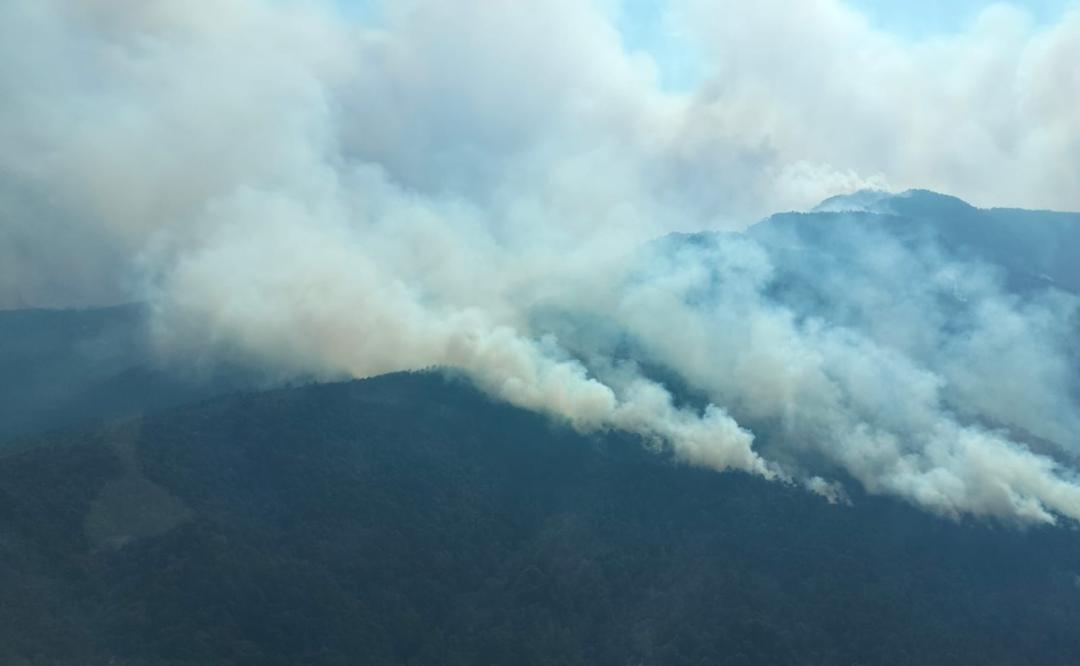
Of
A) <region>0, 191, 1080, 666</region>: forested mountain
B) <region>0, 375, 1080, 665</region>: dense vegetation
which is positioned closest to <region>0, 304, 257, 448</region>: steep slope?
<region>0, 191, 1080, 666</region>: forested mountain

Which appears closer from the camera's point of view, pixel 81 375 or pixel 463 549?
pixel 463 549

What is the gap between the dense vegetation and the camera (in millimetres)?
83438

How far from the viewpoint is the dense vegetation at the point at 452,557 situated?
8344 centimetres

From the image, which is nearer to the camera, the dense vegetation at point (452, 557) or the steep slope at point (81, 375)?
the dense vegetation at point (452, 557)

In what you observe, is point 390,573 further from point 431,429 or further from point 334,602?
point 431,429

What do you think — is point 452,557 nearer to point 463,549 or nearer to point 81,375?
point 463,549

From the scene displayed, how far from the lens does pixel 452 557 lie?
98562 millimetres

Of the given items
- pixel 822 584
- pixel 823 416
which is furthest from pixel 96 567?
pixel 823 416

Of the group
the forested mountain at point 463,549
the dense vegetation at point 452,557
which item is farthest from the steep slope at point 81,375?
the dense vegetation at point 452,557

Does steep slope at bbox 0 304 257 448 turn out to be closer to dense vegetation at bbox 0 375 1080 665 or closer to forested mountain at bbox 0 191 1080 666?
forested mountain at bbox 0 191 1080 666

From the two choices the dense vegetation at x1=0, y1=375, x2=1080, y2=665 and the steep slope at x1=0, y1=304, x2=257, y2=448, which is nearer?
the dense vegetation at x1=0, y1=375, x2=1080, y2=665

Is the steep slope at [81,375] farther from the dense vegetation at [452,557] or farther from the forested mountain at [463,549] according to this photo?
the dense vegetation at [452,557]

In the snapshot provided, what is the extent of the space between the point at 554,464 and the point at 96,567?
52.8 m

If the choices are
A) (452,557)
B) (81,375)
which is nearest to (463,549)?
(452,557)
